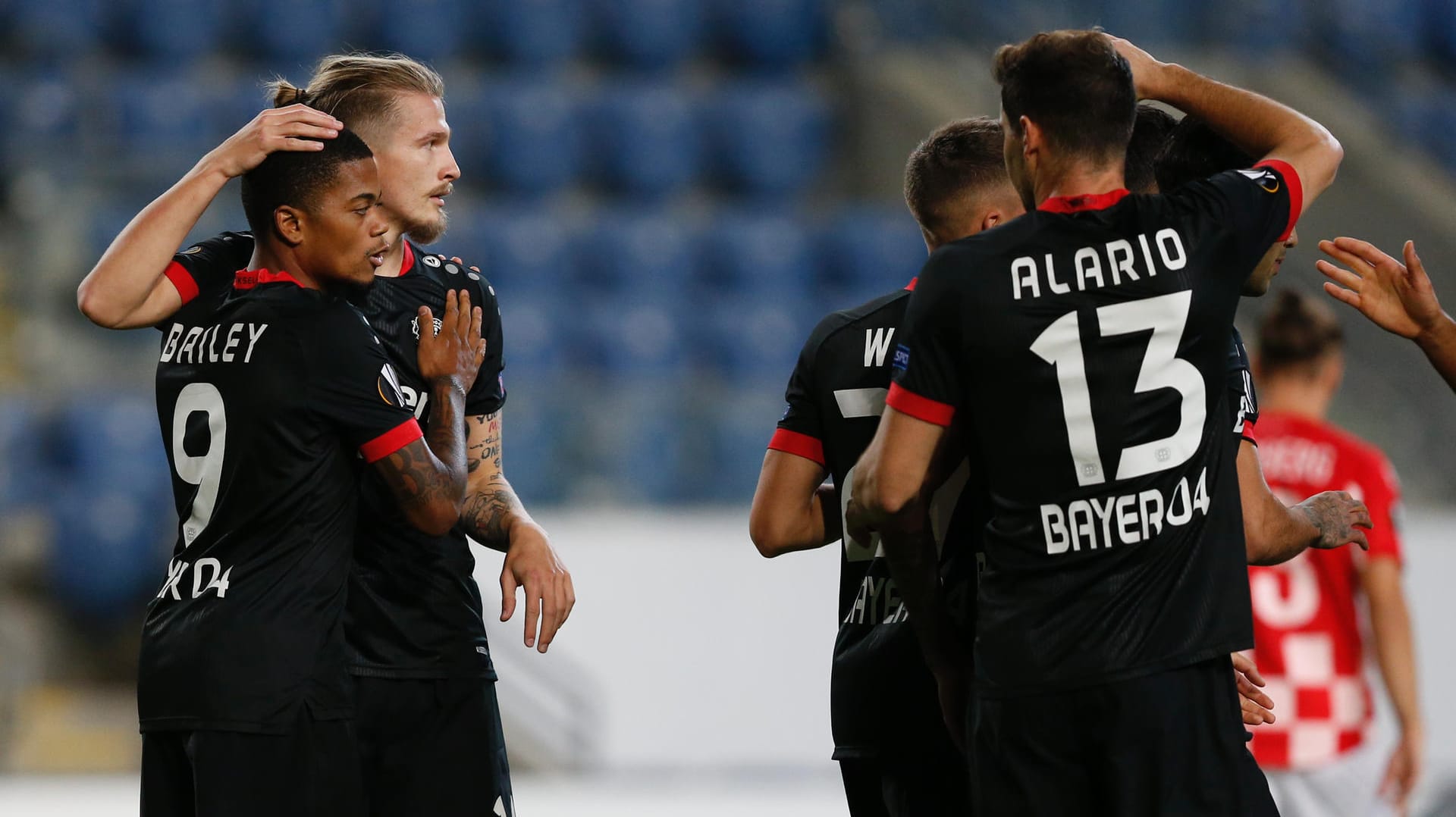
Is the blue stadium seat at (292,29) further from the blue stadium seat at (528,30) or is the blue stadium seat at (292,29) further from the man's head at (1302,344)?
the man's head at (1302,344)

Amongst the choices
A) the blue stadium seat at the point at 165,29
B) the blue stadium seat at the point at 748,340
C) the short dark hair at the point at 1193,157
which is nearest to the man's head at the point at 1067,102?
the short dark hair at the point at 1193,157

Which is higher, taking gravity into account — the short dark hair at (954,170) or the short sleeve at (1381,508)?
the short dark hair at (954,170)

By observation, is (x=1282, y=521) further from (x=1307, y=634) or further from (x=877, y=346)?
(x=1307, y=634)

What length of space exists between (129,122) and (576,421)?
5.00 meters

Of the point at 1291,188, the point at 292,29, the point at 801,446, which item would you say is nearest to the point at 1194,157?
the point at 1291,188

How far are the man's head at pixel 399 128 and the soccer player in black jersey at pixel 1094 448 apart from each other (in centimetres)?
107

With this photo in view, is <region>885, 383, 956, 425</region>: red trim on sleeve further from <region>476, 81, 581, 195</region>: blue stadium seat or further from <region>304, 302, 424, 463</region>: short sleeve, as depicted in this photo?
<region>476, 81, 581, 195</region>: blue stadium seat

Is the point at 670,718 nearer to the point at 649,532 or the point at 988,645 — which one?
the point at 649,532

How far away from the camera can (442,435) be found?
2924mm

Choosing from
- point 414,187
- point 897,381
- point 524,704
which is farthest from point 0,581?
point 897,381

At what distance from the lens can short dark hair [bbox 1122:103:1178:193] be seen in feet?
9.74

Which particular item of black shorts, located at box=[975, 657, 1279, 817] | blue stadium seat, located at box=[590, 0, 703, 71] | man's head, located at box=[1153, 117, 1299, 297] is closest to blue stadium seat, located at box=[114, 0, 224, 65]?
blue stadium seat, located at box=[590, 0, 703, 71]

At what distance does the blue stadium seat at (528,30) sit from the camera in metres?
11.7

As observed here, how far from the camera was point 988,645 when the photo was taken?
2.60m
